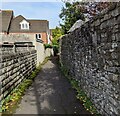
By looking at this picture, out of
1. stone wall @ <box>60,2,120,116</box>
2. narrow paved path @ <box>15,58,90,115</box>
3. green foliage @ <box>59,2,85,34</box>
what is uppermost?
green foliage @ <box>59,2,85,34</box>

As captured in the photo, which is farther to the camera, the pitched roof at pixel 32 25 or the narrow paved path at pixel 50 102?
the pitched roof at pixel 32 25

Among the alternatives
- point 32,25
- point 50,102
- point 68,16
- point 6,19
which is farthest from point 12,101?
point 32,25

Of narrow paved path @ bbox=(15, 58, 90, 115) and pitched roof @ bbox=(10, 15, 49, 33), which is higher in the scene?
pitched roof @ bbox=(10, 15, 49, 33)

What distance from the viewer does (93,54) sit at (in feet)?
23.5

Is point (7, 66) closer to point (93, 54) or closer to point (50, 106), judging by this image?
point (50, 106)

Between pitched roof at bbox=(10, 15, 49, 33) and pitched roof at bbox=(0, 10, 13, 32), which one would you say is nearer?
pitched roof at bbox=(0, 10, 13, 32)

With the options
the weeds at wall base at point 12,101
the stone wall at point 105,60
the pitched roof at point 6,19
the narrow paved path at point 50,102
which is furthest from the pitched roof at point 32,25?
the stone wall at point 105,60

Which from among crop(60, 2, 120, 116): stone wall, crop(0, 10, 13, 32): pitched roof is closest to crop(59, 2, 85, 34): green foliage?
crop(0, 10, 13, 32): pitched roof

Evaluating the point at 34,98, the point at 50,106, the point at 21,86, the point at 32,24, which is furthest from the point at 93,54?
the point at 32,24

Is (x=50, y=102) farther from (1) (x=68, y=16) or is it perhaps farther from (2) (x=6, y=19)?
(2) (x=6, y=19)

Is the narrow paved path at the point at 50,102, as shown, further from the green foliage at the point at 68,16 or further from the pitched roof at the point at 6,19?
the pitched roof at the point at 6,19

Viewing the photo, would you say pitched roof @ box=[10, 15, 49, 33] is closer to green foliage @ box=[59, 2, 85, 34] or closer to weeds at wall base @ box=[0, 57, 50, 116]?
green foliage @ box=[59, 2, 85, 34]

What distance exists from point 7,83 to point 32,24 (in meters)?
Result: 49.9

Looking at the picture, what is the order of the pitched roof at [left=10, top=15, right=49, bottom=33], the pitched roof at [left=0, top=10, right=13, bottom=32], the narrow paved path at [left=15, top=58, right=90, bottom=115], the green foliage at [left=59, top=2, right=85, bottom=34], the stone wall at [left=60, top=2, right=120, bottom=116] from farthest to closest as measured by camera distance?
the pitched roof at [left=10, top=15, right=49, bottom=33] → the pitched roof at [left=0, top=10, right=13, bottom=32] → the green foliage at [left=59, top=2, right=85, bottom=34] → the narrow paved path at [left=15, top=58, right=90, bottom=115] → the stone wall at [left=60, top=2, right=120, bottom=116]
